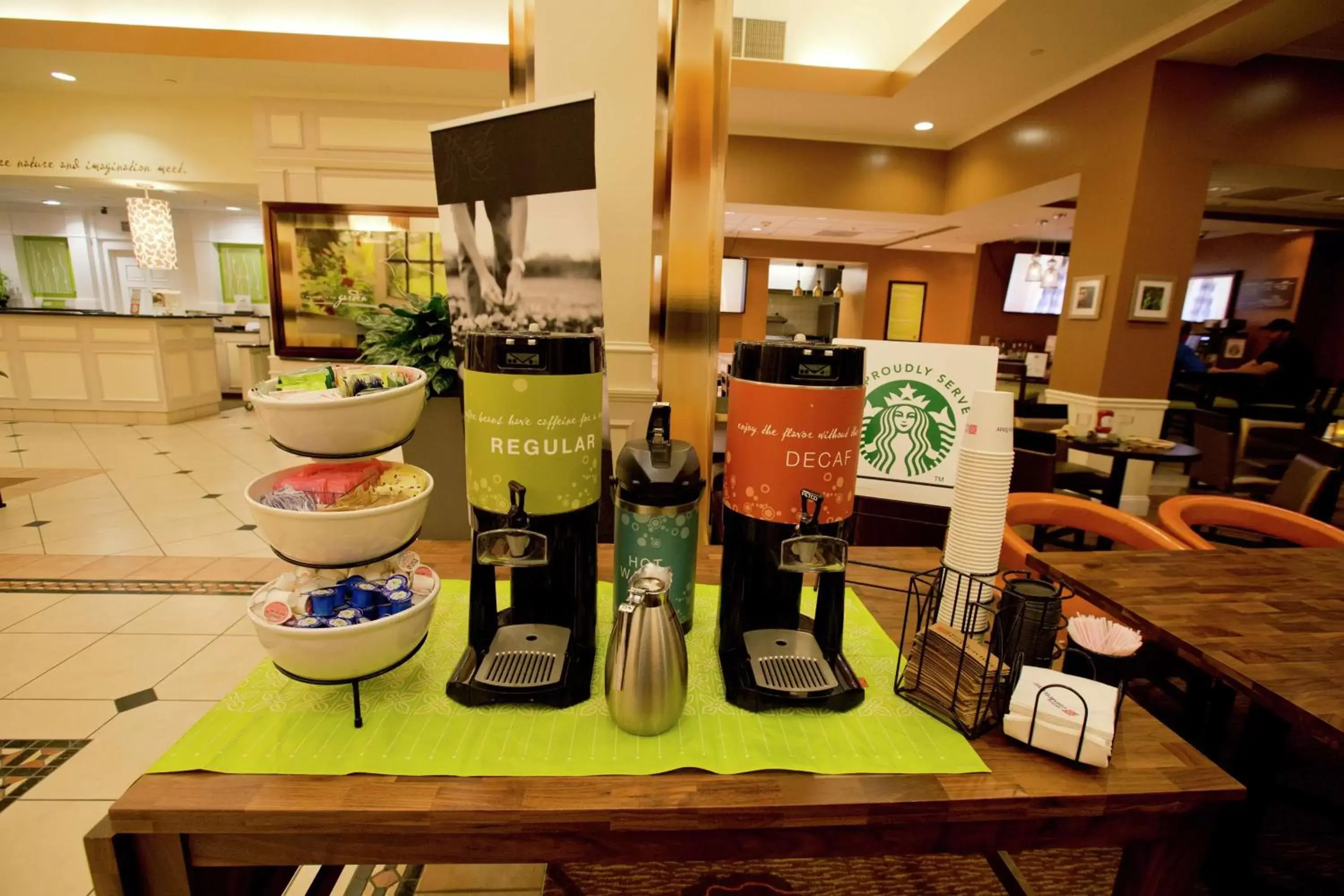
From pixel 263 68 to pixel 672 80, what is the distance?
16.8 feet

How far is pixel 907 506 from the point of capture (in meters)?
1.72

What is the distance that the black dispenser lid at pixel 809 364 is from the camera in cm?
75

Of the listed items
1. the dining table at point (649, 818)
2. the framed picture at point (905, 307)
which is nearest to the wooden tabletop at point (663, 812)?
the dining table at point (649, 818)

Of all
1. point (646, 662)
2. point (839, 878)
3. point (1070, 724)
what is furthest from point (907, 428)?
point (839, 878)

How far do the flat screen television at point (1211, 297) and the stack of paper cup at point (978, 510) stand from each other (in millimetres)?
10627

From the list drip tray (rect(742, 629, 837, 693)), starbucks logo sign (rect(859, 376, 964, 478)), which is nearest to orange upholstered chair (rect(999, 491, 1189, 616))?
starbucks logo sign (rect(859, 376, 964, 478))

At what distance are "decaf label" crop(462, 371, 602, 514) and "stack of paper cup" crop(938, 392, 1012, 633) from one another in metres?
0.52

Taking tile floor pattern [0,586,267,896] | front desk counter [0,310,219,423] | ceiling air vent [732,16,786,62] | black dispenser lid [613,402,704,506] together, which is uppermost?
ceiling air vent [732,16,786,62]

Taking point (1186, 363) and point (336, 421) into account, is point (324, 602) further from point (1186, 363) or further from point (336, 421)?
point (1186, 363)

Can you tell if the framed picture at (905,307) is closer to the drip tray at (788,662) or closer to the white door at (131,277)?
the drip tray at (788,662)

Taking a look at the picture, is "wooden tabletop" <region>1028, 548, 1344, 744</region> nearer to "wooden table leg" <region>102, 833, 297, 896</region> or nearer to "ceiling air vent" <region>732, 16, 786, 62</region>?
"wooden table leg" <region>102, 833, 297, 896</region>

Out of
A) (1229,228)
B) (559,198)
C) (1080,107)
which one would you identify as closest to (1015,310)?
(1229,228)

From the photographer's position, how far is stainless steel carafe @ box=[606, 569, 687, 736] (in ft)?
2.13

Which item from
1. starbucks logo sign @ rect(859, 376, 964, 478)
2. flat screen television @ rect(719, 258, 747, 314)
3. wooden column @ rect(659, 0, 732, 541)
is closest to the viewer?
starbucks logo sign @ rect(859, 376, 964, 478)
